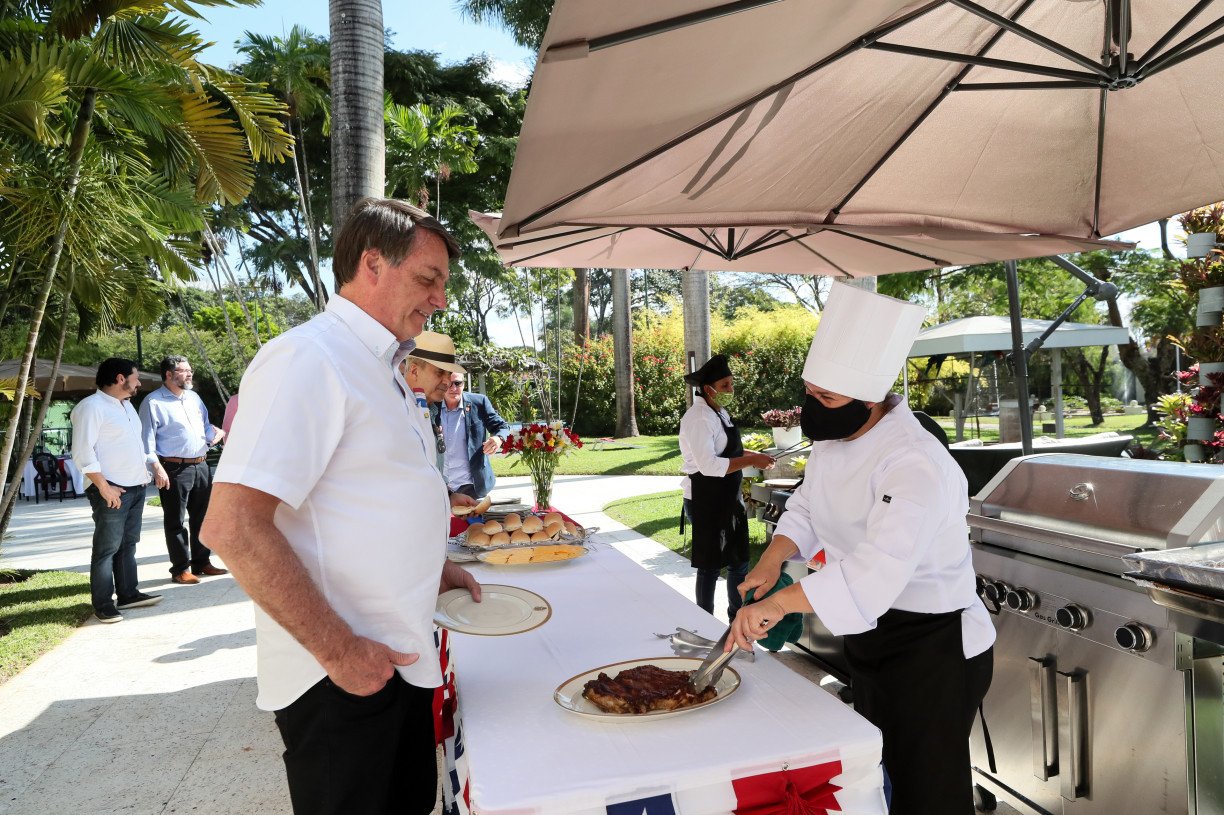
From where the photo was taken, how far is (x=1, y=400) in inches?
304

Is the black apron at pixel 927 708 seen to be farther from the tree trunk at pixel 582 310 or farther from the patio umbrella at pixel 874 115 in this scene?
the tree trunk at pixel 582 310

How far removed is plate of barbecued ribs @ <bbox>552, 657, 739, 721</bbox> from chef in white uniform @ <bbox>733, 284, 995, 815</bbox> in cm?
35

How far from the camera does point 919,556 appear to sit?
1979 mm

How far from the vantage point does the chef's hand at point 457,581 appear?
8.04 ft

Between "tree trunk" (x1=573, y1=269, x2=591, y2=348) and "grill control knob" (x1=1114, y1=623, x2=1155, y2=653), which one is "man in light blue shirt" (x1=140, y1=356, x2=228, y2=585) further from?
"tree trunk" (x1=573, y1=269, x2=591, y2=348)

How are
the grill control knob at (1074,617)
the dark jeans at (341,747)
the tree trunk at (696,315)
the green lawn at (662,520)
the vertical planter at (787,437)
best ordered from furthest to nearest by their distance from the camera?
1. the tree trunk at (696,315)
2. the green lawn at (662,520)
3. the vertical planter at (787,437)
4. the grill control knob at (1074,617)
5. the dark jeans at (341,747)

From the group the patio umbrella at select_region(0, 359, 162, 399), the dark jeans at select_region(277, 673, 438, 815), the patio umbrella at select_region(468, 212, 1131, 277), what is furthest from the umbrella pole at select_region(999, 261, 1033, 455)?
the patio umbrella at select_region(0, 359, 162, 399)

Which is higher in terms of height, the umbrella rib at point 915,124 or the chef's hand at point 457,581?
the umbrella rib at point 915,124

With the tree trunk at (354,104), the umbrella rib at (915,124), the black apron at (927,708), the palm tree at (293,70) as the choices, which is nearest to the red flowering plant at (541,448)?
the umbrella rib at (915,124)

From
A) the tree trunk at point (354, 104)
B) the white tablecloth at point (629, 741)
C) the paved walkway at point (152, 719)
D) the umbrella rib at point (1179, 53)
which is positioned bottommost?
the paved walkway at point (152, 719)

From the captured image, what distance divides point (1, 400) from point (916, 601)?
8.75 metres

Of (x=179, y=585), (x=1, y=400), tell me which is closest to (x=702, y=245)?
(x=179, y=585)

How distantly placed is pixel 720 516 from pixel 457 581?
305 cm

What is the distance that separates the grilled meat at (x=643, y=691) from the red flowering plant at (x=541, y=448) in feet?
8.06
